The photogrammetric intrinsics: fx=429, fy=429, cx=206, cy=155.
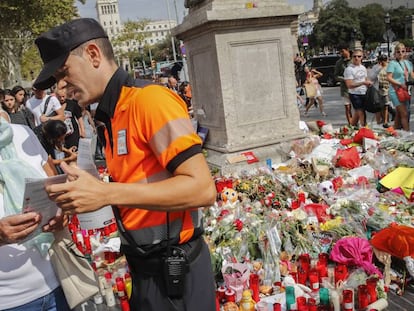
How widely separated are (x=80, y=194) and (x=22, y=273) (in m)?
0.92

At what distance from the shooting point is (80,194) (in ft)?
4.42

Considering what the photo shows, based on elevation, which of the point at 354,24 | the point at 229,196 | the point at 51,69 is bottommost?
the point at 229,196

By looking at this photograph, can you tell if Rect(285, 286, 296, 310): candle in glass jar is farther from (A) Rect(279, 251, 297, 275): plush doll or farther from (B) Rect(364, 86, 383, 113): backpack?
(B) Rect(364, 86, 383, 113): backpack

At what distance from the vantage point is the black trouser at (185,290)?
1.65 m

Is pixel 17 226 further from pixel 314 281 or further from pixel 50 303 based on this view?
pixel 314 281

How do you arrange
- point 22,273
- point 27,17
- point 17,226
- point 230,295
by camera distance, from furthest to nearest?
point 27,17
point 230,295
point 22,273
point 17,226

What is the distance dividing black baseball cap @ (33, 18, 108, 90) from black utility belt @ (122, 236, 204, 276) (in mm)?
735

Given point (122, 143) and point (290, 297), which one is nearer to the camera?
point (122, 143)

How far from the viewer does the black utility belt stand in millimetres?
A: 1592

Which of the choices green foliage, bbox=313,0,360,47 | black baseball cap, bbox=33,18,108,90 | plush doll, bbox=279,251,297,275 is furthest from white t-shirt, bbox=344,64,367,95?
green foliage, bbox=313,0,360,47

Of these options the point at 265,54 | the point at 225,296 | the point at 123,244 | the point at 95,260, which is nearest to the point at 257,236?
the point at 225,296

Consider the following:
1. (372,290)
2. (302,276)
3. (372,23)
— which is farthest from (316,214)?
(372,23)

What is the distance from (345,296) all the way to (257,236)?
107cm

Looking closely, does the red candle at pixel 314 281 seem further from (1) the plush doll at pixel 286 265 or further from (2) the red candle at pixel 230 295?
(2) the red candle at pixel 230 295
